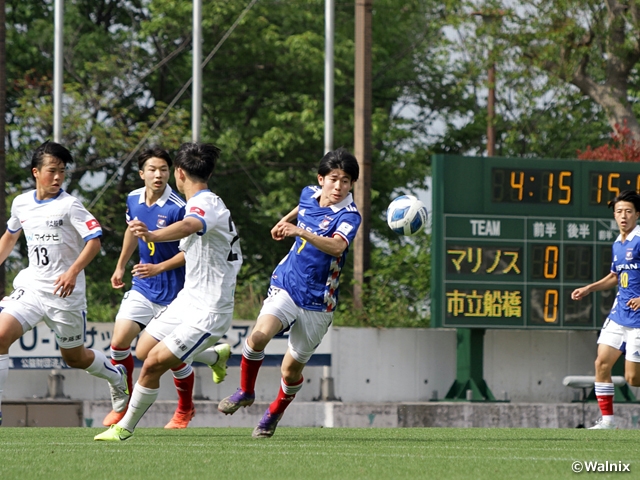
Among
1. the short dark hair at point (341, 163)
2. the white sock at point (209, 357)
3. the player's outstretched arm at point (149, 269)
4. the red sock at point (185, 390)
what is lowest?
the red sock at point (185, 390)

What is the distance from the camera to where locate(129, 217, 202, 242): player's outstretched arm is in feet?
24.8

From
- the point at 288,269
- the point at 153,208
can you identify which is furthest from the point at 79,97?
the point at 288,269

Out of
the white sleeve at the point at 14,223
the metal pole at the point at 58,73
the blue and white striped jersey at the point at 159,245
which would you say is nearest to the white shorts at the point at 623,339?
the blue and white striped jersey at the point at 159,245

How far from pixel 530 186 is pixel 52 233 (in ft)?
28.4

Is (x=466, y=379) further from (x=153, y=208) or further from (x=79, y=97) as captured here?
(x=79, y=97)

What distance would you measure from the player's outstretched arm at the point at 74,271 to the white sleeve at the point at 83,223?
0.21 ft

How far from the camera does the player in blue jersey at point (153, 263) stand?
1027 centimetres

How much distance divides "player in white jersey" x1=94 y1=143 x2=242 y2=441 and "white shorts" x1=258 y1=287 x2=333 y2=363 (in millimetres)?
598

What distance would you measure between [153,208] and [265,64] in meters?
19.4

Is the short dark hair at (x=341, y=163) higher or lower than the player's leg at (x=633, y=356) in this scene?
higher

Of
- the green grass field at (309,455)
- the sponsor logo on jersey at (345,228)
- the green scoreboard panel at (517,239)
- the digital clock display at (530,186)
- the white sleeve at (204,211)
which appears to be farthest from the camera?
the digital clock display at (530,186)

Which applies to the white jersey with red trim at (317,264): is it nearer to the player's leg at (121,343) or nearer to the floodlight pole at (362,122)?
the player's leg at (121,343)

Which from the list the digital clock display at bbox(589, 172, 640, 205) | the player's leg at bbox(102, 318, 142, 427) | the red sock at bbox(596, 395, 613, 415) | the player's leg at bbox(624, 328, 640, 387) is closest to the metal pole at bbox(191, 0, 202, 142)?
the digital clock display at bbox(589, 172, 640, 205)

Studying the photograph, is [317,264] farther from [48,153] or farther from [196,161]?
[48,153]
